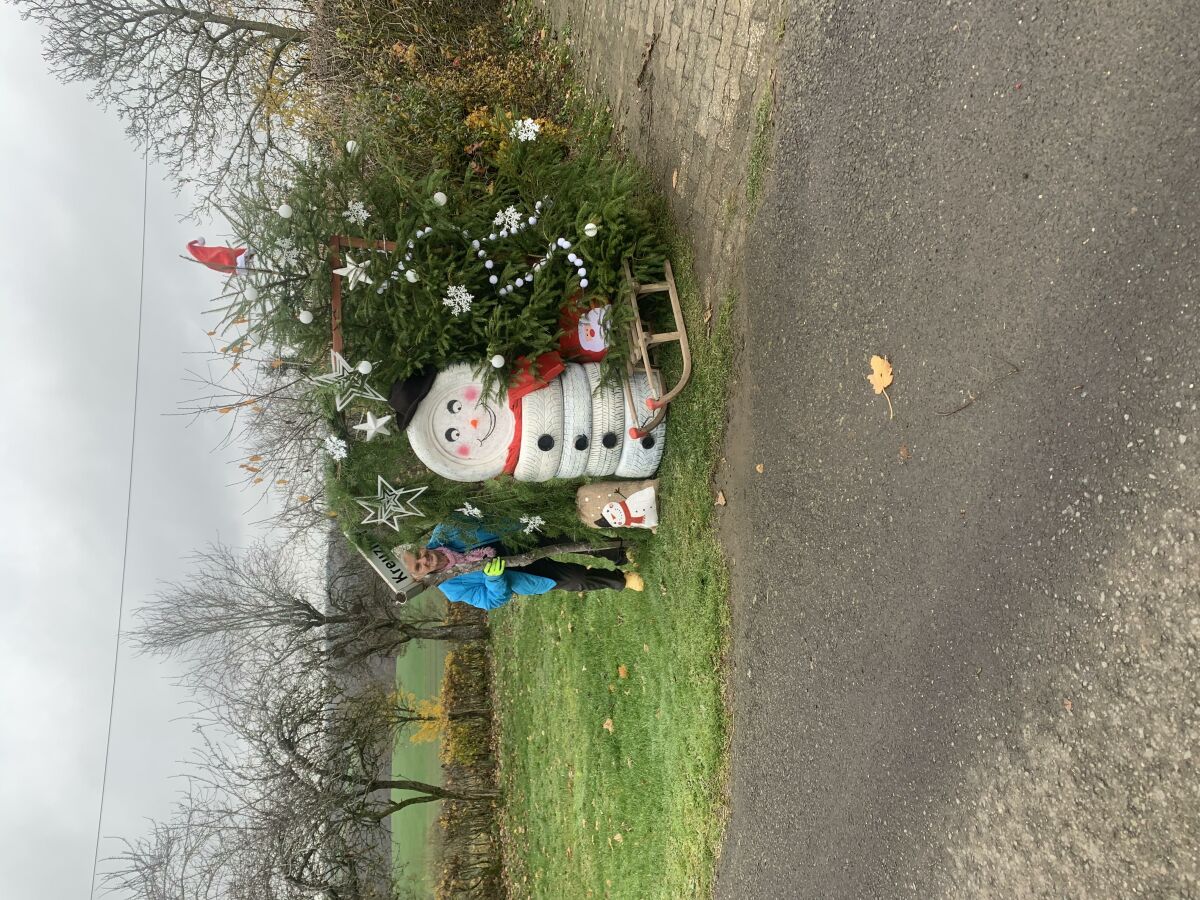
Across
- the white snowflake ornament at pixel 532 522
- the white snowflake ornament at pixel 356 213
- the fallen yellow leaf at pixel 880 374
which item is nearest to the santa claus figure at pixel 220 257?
the white snowflake ornament at pixel 356 213

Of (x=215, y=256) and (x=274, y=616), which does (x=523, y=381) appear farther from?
(x=274, y=616)

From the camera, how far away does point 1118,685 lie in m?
2.97

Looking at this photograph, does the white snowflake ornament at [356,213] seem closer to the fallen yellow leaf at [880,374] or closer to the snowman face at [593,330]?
the snowman face at [593,330]

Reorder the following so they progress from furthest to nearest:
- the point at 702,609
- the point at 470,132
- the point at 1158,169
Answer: the point at 470,132, the point at 702,609, the point at 1158,169

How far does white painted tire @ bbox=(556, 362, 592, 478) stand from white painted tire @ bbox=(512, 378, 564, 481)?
0.04m

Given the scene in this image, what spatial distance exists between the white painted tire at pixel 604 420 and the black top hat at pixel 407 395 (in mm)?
1364

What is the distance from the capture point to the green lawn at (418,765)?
15641 millimetres

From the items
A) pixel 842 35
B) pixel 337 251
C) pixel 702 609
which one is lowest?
pixel 702 609

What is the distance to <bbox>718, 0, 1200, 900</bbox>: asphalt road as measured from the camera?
2916mm

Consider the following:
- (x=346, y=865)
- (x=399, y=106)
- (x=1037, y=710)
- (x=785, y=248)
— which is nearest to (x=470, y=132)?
(x=399, y=106)

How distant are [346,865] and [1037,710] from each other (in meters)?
10.4

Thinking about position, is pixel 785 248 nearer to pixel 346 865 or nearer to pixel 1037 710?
pixel 1037 710

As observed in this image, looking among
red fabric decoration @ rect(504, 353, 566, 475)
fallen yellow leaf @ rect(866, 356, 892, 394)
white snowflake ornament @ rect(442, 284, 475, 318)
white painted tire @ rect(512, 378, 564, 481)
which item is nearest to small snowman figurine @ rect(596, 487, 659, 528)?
white painted tire @ rect(512, 378, 564, 481)

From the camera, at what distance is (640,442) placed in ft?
21.7
